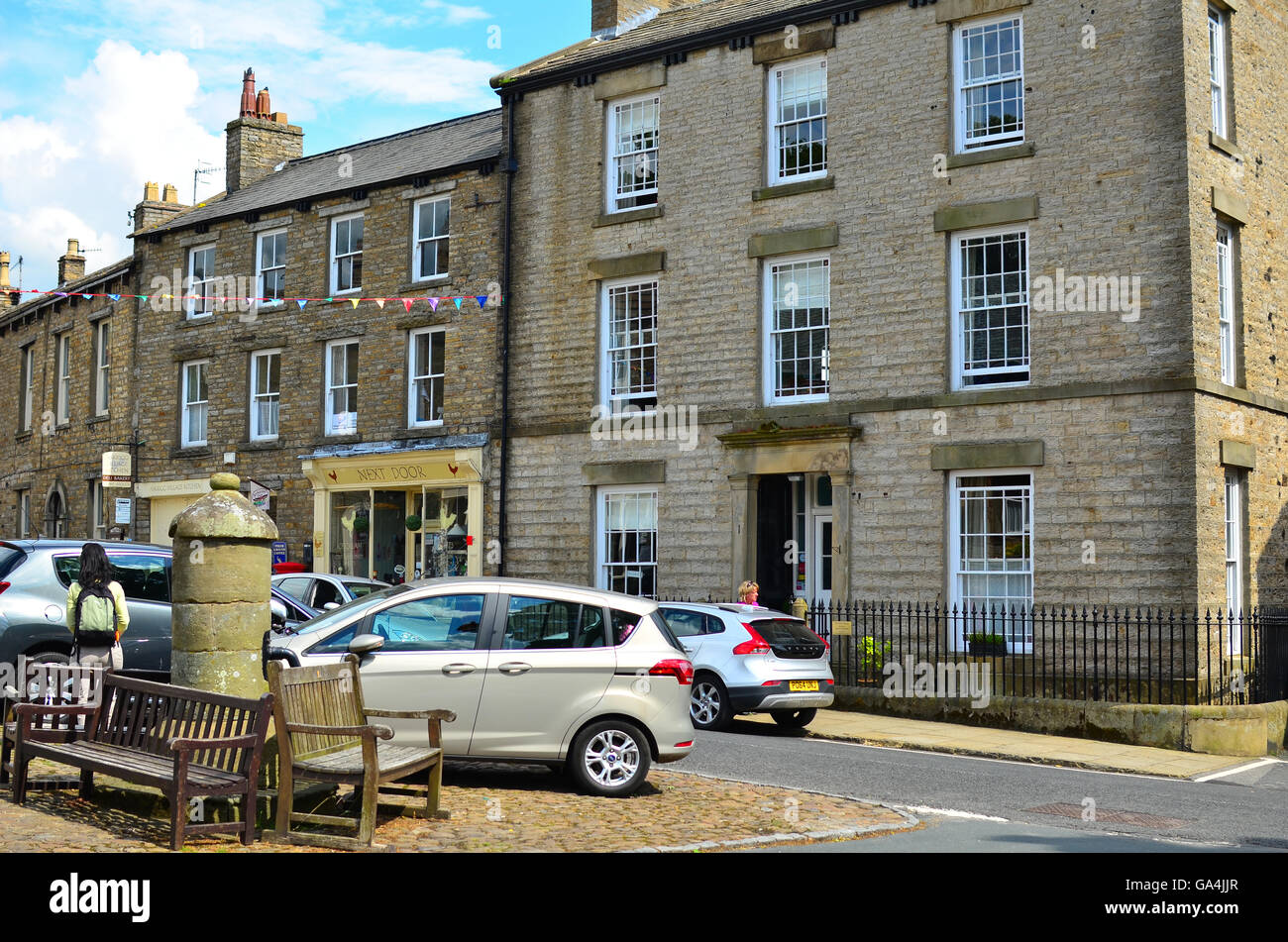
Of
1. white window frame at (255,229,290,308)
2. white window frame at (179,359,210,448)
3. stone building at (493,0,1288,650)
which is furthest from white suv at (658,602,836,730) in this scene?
white window frame at (179,359,210,448)

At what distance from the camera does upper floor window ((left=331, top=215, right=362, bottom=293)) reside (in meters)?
25.7

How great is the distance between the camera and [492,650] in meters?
9.95

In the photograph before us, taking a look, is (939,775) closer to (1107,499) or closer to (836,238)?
(1107,499)

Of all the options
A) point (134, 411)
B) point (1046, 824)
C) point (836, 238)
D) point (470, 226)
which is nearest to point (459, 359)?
point (470, 226)

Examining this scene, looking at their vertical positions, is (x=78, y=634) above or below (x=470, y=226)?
below

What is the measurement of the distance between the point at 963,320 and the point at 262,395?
14.9 meters

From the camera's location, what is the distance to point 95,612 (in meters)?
11.5

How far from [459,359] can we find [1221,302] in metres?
12.4

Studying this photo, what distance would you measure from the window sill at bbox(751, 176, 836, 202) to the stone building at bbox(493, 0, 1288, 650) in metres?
0.04

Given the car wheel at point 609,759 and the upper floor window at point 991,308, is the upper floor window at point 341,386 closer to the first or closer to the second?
the upper floor window at point 991,308

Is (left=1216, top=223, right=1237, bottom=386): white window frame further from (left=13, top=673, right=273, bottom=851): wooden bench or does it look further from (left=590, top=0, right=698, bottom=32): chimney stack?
(left=13, top=673, right=273, bottom=851): wooden bench

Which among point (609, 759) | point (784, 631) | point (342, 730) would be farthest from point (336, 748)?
point (784, 631)

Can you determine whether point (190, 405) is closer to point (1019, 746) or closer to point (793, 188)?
point (793, 188)
